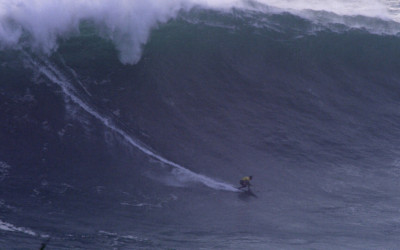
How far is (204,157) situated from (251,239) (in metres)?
5.37

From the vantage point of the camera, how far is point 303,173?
76.5 ft

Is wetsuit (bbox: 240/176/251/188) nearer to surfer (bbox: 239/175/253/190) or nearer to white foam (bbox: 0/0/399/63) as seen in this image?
surfer (bbox: 239/175/253/190)

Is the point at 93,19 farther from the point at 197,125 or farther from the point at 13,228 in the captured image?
the point at 13,228

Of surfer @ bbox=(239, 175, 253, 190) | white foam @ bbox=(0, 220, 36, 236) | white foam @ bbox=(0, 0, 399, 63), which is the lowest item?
white foam @ bbox=(0, 220, 36, 236)

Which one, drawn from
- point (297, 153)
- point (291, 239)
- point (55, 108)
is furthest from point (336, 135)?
point (55, 108)

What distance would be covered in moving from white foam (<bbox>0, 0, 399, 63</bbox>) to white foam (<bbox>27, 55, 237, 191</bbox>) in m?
1.44

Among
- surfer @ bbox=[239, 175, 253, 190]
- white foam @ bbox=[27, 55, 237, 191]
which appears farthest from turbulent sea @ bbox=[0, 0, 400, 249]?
surfer @ bbox=[239, 175, 253, 190]

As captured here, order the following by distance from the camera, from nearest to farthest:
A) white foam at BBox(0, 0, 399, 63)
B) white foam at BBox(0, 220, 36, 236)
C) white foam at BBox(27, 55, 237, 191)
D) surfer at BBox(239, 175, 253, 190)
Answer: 1. white foam at BBox(0, 220, 36, 236)
2. surfer at BBox(239, 175, 253, 190)
3. white foam at BBox(27, 55, 237, 191)
4. white foam at BBox(0, 0, 399, 63)

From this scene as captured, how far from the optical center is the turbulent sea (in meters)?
19.4

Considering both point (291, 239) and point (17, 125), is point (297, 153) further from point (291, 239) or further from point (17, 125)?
point (17, 125)

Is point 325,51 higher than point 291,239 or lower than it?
higher

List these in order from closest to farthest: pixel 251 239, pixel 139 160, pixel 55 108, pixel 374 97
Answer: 1. pixel 251 239
2. pixel 139 160
3. pixel 55 108
4. pixel 374 97

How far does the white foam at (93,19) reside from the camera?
1080 inches

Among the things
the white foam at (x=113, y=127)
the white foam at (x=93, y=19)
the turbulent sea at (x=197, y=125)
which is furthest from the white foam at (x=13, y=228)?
the white foam at (x=93, y=19)
